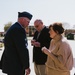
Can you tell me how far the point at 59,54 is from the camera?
4.02 meters

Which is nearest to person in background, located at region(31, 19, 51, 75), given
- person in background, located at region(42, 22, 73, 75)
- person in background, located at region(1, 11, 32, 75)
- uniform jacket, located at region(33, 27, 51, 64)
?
uniform jacket, located at region(33, 27, 51, 64)

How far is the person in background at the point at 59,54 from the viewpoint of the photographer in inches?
157

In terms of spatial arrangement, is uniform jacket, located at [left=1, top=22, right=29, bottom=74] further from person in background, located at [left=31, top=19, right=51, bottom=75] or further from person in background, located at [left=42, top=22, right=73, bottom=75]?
person in background, located at [left=31, top=19, right=51, bottom=75]

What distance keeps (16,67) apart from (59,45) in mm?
797

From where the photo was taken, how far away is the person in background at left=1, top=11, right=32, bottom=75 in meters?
4.20

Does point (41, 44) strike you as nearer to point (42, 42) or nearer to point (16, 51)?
point (42, 42)

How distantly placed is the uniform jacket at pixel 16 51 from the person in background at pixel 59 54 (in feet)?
1.17

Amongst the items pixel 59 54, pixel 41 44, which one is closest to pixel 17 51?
pixel 59 54

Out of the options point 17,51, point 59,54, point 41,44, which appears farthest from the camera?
point 41,44

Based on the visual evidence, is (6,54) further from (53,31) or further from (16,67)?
(53,31)

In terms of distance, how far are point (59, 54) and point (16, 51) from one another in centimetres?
70

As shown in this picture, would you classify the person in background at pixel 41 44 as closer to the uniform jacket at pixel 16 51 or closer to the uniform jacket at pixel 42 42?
the uniform jacket at pixel 42 42

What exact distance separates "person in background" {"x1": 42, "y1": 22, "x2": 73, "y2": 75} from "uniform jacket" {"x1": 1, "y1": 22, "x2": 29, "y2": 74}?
1.17ft

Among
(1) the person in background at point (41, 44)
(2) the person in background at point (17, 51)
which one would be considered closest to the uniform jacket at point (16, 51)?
(2) the person in background at point (17, 51)
